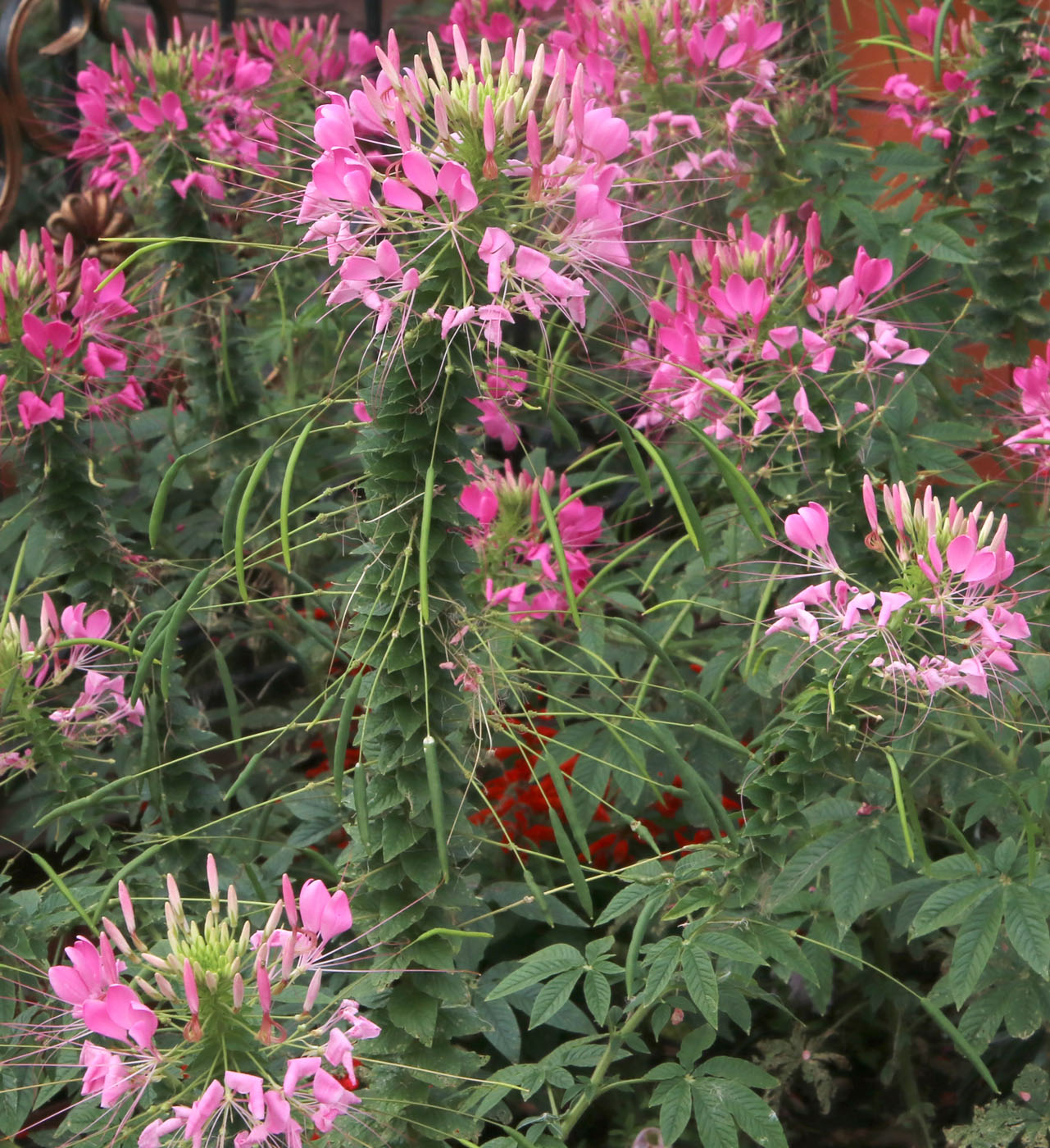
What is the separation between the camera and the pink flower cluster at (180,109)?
1.83m

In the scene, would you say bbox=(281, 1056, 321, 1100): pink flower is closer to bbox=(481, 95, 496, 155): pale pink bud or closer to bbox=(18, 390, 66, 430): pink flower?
bbox=(481, 95, 496, 155): pale pink bud

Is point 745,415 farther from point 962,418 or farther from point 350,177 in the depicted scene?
point 350,177

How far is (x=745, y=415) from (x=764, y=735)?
1.73 feet

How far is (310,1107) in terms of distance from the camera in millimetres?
879

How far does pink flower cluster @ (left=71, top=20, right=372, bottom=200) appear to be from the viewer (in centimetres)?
183

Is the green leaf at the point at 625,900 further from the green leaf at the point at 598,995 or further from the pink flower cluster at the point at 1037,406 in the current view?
the pink flower cluster at the point at 1037,406

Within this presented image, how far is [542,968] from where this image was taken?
3.93ft

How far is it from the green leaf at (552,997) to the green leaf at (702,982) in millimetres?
122

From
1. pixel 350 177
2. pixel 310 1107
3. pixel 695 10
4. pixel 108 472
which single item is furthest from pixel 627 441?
pixel 108 472

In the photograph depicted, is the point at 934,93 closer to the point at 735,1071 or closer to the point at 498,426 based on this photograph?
the point at 498,426

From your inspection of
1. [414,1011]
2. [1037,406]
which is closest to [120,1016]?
[414,1011]

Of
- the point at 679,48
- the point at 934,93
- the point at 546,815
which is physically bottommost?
the point at 546,815

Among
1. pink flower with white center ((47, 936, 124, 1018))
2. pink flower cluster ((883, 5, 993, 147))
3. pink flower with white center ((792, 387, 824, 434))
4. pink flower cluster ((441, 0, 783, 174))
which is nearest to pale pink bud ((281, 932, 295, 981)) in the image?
pink flower with white center ((47, 936, 124, 1018))

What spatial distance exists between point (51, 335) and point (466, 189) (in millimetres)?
763
